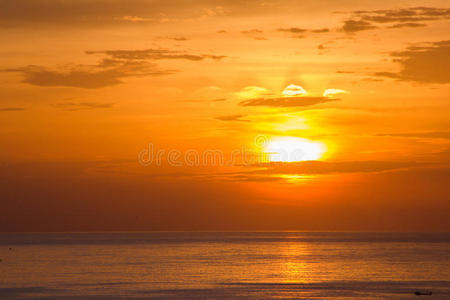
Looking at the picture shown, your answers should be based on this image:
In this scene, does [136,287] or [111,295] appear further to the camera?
[136,287]

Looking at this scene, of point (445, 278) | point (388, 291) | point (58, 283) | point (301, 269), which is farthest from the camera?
point (301, 269)

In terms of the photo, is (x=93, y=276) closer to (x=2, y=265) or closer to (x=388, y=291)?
(x=2, y=265)

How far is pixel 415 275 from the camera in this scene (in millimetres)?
91625

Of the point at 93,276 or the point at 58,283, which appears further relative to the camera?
the point at 93,276

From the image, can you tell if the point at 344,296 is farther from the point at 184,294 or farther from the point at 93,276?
the point at 93,276

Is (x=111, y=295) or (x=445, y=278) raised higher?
(x=445, y=278)

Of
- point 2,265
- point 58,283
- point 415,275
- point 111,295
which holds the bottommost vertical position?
point 111,295

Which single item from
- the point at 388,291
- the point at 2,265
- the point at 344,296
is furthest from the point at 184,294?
the point at 2,265

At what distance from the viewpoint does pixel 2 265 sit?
11050 cm

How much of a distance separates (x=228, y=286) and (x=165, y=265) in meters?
38.0

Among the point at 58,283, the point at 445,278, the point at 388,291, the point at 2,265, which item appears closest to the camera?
the point at 388,291

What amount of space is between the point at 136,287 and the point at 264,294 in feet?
54.0

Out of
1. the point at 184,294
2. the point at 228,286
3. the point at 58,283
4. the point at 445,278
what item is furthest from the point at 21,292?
the point at 445,278

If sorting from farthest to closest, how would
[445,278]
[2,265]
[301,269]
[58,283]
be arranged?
[2,265]
[301,269]
[445,278]
[58,283]
